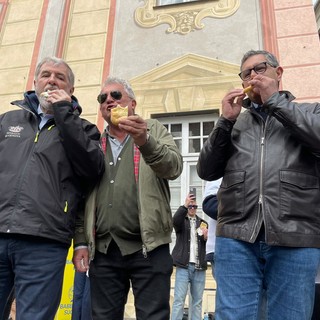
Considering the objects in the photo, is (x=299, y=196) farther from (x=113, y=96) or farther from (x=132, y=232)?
(x=113, y=96)

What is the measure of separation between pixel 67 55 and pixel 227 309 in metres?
6.36

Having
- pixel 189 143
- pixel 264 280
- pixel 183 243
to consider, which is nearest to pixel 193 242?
pixel 183 243

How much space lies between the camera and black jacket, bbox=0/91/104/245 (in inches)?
68.1

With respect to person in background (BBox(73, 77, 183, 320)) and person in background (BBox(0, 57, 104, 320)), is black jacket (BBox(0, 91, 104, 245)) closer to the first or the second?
person in background (BBox(0, 57, 104, 320))

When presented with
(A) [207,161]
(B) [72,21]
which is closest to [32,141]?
(A) [207,161]

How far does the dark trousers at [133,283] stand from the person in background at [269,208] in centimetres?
28

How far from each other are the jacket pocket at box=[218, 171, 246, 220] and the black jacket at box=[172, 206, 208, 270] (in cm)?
318

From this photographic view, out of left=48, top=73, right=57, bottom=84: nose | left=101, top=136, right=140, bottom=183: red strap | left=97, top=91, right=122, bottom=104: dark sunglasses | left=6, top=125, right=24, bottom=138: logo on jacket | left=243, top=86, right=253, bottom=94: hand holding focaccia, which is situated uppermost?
left=48, top=73, right=57, bottom=84: nose

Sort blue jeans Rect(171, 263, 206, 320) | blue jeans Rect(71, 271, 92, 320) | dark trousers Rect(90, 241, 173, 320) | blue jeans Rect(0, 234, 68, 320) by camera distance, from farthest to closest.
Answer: blue jeans Rect(171, 263, 206, 320), blue jeans Rect(71, 271, 92, 320), dark trousers Rect(90, 241, 173, 320), blue jeans Rect(0, 234, 68, 320)

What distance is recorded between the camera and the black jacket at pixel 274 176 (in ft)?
5.29

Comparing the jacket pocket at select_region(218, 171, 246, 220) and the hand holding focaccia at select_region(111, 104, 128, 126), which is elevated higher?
the hand holding focaccia at select_region(111, 104, 128, 126)

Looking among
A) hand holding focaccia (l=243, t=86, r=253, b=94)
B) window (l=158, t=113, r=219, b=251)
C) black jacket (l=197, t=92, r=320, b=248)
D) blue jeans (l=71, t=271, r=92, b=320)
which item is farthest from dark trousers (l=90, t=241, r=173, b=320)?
window (l=158, t=113, r=219, b=251)

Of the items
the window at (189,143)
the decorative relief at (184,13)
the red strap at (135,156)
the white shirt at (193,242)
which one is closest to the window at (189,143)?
the window at (189,143)

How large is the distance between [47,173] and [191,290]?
3.69 m
